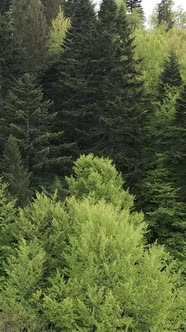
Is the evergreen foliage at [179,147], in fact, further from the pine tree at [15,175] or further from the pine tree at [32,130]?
the pine tree at [15,175]

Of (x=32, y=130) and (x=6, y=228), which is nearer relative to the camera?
(x=6, y=228)

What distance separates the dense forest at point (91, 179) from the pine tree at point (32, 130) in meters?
0.09

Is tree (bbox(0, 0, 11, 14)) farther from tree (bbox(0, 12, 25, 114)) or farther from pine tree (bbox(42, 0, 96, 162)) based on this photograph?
pine tree (bbox(42, 0, 96, 162))

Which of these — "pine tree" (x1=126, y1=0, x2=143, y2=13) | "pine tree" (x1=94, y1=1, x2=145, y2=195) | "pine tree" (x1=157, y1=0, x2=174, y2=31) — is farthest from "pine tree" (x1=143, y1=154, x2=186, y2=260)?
"pine tree" (x1=126, y1=0, x2=143, y2=13)

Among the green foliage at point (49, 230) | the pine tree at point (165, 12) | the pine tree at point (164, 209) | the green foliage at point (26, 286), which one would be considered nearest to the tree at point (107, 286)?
the green foliage at point (26, 286)

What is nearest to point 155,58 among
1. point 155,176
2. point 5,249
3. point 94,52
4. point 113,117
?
point 94,52

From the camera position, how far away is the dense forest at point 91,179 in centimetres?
1794

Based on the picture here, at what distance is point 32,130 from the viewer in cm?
3138

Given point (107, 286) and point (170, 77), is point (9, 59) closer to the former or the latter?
point (170, 77)

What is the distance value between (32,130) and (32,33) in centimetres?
1880

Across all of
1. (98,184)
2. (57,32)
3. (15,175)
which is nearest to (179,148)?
(98,184)

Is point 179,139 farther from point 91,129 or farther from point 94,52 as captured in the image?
point 94,52

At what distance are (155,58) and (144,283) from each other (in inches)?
1283

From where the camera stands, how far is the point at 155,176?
32.0 meters
